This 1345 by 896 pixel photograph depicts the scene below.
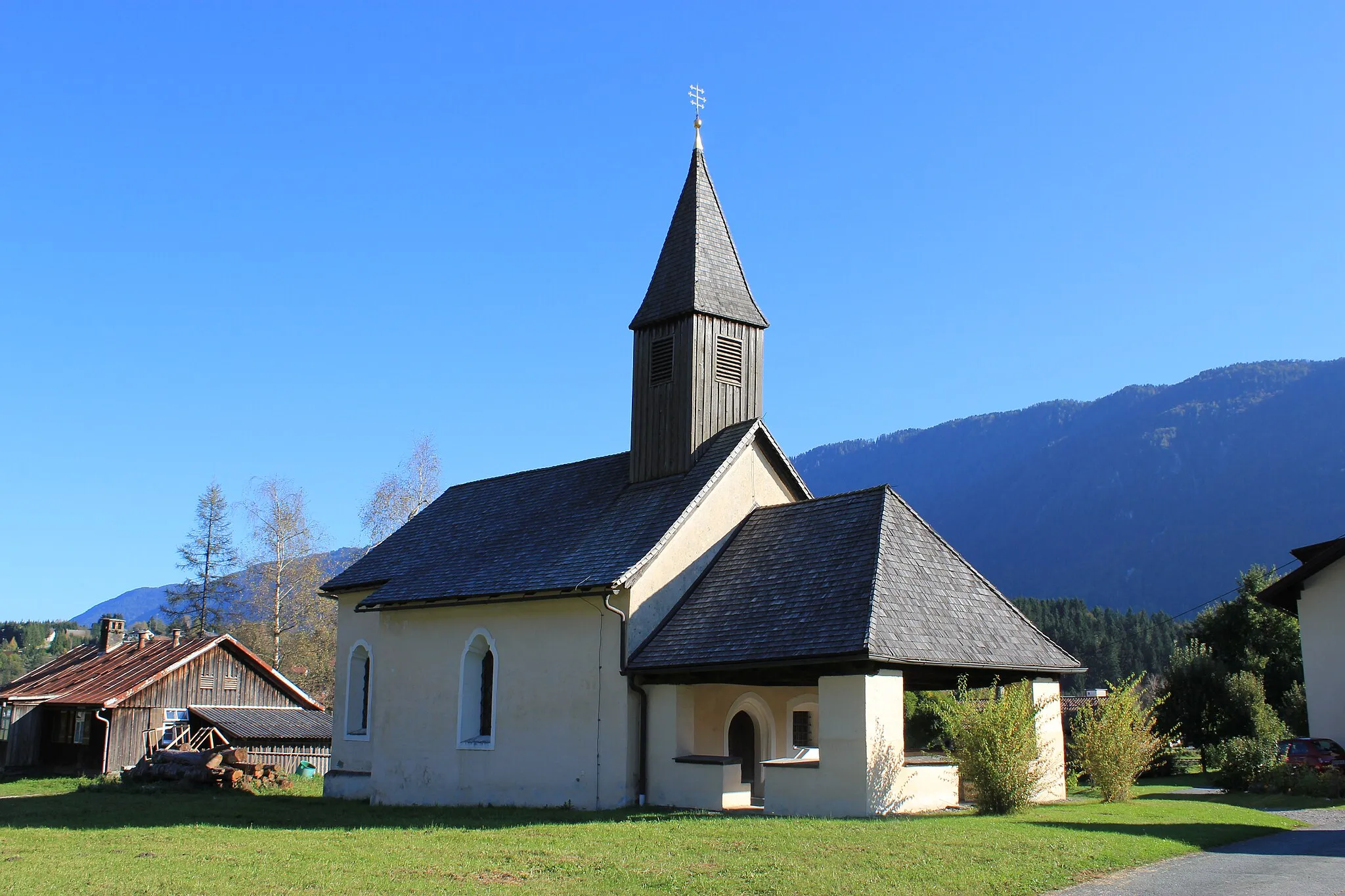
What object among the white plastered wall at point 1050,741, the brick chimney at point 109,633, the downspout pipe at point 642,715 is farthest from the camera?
the brick chimney at point 109,633

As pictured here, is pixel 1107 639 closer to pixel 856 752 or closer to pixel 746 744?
pixel 746 744

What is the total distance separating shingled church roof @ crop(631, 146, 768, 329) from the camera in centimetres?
2570

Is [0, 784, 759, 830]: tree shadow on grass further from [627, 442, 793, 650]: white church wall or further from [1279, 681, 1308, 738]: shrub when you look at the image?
[1279, 681, 1308, 738]: shrub

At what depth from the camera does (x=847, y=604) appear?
1867cm

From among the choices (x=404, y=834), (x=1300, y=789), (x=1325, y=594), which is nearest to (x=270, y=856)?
(x=404, y=834)

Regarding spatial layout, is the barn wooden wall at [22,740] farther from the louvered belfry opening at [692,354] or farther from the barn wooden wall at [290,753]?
the louvered belfry opening at [692,354]

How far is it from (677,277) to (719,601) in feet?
28.2

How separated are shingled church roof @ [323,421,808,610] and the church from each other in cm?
8

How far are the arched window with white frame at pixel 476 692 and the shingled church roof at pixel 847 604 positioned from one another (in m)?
5.03

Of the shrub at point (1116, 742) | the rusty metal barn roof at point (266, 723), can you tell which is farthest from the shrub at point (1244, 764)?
the rusty metal barn roof at point (266, 723)

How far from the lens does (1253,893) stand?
11133mm

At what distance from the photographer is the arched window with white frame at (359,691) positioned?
1144 inches

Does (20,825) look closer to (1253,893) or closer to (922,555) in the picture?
(922,555)

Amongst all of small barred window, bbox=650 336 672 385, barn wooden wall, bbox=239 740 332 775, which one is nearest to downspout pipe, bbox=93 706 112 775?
barn wooden wall, bbox=239 740 332 775
